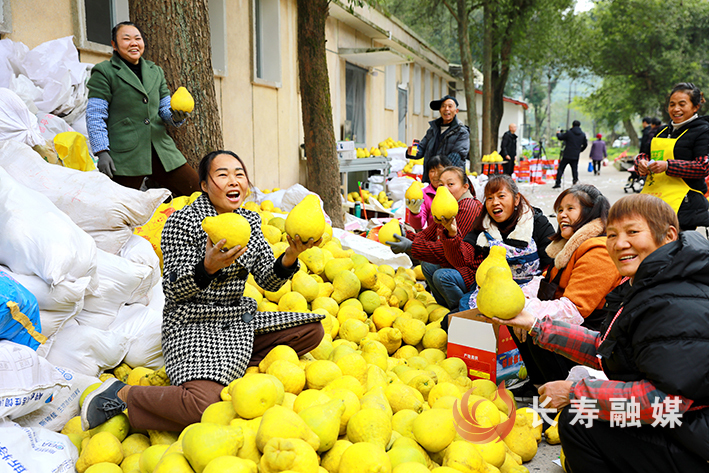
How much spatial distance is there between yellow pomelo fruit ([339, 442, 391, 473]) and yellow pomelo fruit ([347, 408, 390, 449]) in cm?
16

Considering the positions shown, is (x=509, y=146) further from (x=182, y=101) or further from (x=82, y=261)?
(x=82, y=261)

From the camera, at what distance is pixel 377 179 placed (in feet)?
33.9

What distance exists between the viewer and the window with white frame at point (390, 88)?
52.0 feet

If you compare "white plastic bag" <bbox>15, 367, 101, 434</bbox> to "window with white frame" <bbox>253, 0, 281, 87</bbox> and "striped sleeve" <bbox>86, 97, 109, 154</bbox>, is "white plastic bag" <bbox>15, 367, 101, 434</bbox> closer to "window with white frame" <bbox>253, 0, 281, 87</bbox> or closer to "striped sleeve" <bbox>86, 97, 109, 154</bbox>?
"striped sleeve" <bbox>86, 97, 109, 154</bbox>

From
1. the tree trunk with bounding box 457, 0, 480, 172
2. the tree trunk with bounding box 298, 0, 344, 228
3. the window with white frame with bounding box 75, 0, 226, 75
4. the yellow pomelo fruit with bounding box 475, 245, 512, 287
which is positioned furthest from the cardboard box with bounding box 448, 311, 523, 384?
the tree trunk with bounding box 457, 0, 480, 172

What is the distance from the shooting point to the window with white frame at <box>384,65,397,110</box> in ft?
52.0

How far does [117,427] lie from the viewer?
7.28 ft

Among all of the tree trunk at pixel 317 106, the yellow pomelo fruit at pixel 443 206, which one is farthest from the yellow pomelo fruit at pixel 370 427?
the tree trunk at pixel 317 106

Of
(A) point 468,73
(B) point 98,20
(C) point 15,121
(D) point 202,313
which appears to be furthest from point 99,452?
(A) point 468,73

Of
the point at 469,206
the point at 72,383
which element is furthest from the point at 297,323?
the point at 469,206

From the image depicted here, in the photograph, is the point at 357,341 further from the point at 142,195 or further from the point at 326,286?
the point at 142,195

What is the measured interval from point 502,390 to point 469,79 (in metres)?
14.1

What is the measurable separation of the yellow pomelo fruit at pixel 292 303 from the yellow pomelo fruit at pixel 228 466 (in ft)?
5.67

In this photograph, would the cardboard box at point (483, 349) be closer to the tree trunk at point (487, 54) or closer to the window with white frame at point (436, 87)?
the tree trunk at point (487, 54)
